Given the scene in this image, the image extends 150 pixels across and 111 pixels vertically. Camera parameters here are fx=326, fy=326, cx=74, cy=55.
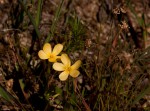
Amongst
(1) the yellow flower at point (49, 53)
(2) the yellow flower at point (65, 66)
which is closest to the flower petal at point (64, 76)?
(2) the yellow flower at point (65, 66)

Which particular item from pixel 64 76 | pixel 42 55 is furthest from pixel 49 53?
pixel 64 76

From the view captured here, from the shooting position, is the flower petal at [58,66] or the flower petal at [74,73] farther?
the flower petal at [58,66]

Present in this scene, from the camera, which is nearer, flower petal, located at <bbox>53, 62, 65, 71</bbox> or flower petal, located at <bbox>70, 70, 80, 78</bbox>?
flower petal, located at <bbox>70, 70, 80, 78</bbox>

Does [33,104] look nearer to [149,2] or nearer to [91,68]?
[91,68]

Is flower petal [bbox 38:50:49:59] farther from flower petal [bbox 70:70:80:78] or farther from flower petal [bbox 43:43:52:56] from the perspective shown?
flower petal [bbox 70:70:80:78]

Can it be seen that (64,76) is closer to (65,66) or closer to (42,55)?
(65,66)

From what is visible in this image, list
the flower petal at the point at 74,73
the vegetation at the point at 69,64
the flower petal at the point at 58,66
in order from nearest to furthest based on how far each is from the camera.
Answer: the flower petal at the point at 74,73
the flower petal at the point at 58,66
the vegetation at the point at 69,64

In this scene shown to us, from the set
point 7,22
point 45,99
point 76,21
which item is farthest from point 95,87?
point 7,22

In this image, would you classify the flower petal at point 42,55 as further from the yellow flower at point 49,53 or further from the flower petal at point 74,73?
the flower petal at point 74,73

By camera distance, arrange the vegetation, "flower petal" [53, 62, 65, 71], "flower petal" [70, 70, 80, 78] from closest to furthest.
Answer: "flower petal" [70, 70, 80, 78], "flower petal" [53, 62, 65, 71], the vegetation

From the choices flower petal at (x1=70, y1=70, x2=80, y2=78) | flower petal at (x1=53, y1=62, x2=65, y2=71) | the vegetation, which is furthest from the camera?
the vegetation

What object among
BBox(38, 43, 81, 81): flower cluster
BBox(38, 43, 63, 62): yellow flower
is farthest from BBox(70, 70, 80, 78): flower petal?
BBox(38, 43, 63, 62): yellow flower
